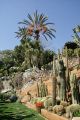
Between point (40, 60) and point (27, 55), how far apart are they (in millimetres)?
2261

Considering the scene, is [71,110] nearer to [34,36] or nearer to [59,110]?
[59,110]

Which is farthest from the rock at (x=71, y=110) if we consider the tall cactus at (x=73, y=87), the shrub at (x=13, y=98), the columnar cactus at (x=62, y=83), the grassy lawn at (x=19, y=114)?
the shrub at (x=13, y=98)

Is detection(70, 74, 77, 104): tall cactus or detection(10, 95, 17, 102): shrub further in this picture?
detection(10, 95, 17, 102): shrub

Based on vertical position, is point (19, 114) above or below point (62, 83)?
below

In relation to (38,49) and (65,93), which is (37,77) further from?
(65,93)

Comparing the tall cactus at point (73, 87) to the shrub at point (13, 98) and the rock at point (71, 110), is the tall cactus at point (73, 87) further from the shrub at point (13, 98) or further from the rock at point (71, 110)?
the shrub at point (13, 98)

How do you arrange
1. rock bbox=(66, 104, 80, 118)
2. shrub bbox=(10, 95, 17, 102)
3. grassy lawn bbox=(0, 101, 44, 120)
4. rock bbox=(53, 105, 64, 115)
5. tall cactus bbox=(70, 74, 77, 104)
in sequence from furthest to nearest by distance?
1. shrub bbox=(10, 95, 17, 102)
2. tall cactus bbox=(70, 74, 77, 104)
3. grassy lawn bbox=(0, 101, 44, 120)
4. rock bbox=(53, 105, 64, 115)
5. rock bbox=(66, 104, 80, 118)

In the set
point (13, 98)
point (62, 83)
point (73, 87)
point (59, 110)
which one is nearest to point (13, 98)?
point (13, 98)

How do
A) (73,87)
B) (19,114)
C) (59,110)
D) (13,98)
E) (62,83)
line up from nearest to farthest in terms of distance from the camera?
1. (59,110)
2. (73,87)
3. (19,114)
4. (62,83)
5. (13,98)

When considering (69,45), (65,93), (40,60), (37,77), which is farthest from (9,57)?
(65,93)

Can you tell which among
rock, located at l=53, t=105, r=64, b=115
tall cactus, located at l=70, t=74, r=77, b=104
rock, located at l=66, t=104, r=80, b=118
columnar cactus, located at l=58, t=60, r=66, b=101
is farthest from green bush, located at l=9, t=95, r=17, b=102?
rock, located at l=66, t=104, r=80, b=118

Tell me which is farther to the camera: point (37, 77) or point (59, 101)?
point (37, 77)

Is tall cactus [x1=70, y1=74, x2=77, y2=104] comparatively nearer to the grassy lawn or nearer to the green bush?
the grassy lawn

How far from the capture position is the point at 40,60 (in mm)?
46219
